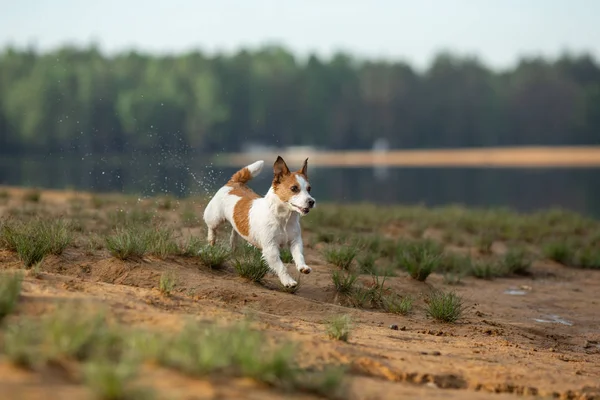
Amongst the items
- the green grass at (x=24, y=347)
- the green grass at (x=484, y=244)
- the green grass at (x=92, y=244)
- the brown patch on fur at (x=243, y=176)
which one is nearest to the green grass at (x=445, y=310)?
the brown patch on fur at (x=243, y=176)

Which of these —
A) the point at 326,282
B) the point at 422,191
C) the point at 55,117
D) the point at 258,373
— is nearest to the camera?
the point at 258,373

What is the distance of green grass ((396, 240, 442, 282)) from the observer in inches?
408

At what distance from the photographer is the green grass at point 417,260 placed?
34.0 ft

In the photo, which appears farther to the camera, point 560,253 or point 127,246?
point 560,253

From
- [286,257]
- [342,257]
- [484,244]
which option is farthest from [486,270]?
[286,257]

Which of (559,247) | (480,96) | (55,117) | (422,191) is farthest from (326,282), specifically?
(480,96)

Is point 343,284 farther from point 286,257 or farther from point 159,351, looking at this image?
point 159,351

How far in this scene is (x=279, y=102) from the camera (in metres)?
102

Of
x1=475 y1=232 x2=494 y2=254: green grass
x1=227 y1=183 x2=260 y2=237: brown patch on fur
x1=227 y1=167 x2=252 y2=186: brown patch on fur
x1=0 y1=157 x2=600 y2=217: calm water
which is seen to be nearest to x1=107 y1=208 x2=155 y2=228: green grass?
x1=227 y1=167 x2=252 y2=186: brown patch on fur

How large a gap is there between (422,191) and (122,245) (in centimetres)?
2913

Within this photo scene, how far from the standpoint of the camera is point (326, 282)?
9227mm

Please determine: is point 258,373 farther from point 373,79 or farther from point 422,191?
point 373,79

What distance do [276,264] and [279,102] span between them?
94191 mm

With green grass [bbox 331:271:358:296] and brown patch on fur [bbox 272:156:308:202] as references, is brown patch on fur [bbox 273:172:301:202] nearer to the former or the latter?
brown patch on fur [bbox 272:156:308:202]
